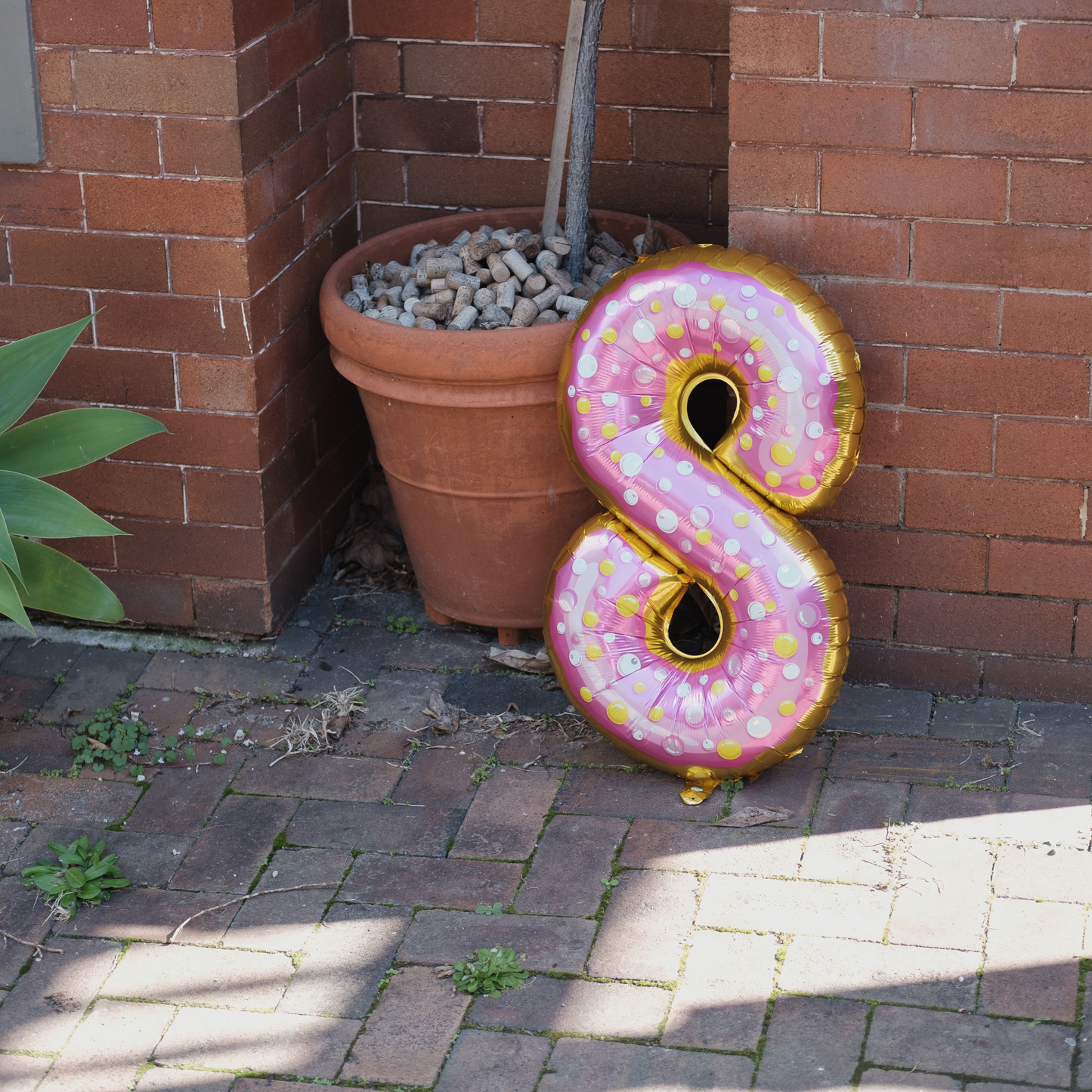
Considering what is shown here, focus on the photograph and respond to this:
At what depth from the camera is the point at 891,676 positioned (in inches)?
132

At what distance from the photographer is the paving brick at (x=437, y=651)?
A: 353cm

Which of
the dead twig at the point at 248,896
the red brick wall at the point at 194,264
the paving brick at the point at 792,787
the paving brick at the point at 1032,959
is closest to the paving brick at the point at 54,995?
the dead twig at the point at 248,896

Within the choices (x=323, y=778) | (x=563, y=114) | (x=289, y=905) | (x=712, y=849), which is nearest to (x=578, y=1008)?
(x=712, y=849)

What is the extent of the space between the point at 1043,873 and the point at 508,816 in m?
1.00

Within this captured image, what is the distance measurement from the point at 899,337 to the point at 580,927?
131 cm

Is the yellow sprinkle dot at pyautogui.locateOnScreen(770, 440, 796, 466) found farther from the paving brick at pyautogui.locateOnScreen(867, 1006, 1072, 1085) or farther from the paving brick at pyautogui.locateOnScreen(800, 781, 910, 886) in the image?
the paving brick at pyautogui.locateOnScreen(867, 1006, 1072, 1085)

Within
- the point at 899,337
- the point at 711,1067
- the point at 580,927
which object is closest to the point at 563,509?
the point at 899,337

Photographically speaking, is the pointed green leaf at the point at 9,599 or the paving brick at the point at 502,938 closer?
the paving brick at the point at 502,938

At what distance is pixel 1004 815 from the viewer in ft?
9.61

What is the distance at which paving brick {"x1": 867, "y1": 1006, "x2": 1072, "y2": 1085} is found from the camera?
2.36 m

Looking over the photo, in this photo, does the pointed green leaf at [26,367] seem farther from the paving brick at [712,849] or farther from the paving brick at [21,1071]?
the paving brick at [712,849]

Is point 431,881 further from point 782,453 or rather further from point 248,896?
point 782,453

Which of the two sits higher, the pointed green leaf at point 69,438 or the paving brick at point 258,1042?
the pointed green leaf at point 69,438

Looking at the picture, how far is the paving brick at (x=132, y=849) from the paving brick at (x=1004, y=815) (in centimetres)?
140
